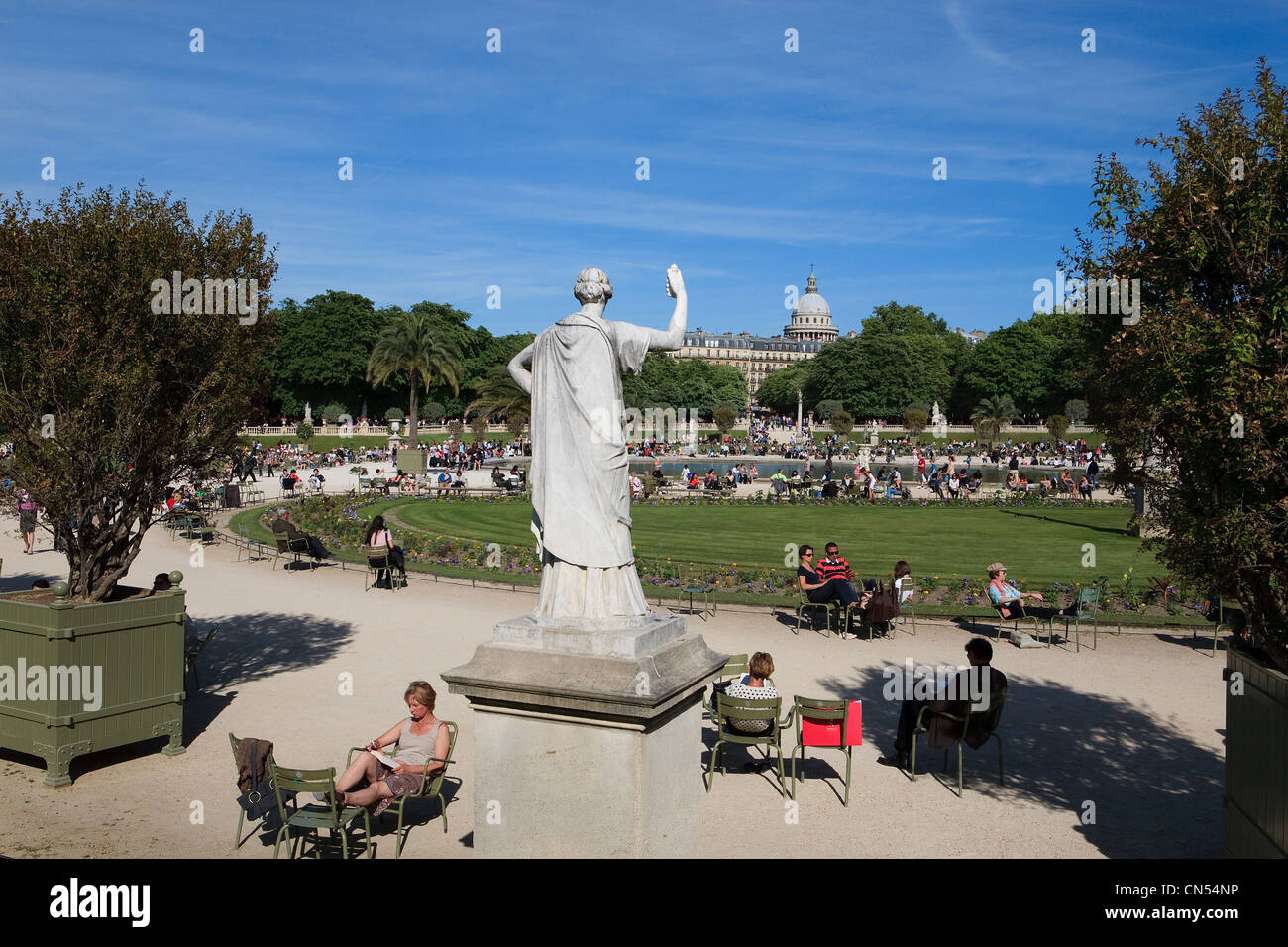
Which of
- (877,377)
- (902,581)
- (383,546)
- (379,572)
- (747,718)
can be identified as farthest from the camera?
(877,377)

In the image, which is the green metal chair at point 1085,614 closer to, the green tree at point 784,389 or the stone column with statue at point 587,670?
the stone column with statue at point 587,670

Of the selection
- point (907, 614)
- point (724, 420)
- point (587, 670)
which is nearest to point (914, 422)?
point (724, 420)

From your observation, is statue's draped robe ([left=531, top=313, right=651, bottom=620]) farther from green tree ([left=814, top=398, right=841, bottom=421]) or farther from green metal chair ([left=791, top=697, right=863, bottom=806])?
green tree ([left=814, top=398, right=841, bottom=421])

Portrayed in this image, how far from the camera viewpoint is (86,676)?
332 inches

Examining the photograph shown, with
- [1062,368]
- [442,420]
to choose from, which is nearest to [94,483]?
[442,420]

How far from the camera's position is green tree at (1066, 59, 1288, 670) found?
16.6 ft

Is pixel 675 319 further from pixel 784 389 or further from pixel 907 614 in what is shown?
pixel 784 389

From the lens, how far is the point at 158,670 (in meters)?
8.96

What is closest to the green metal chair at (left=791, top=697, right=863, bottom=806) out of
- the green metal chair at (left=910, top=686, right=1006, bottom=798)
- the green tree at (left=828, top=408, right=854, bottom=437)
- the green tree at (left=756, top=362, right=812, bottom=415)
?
the green metal chair at (left=910, top=686, right=1006, bottom=798)

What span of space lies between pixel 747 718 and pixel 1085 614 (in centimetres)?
792

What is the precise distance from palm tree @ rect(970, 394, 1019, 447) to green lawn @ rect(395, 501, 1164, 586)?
3997cm

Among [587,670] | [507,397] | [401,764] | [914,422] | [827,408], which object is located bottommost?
[401,764]

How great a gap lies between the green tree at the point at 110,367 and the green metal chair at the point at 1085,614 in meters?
10.8
